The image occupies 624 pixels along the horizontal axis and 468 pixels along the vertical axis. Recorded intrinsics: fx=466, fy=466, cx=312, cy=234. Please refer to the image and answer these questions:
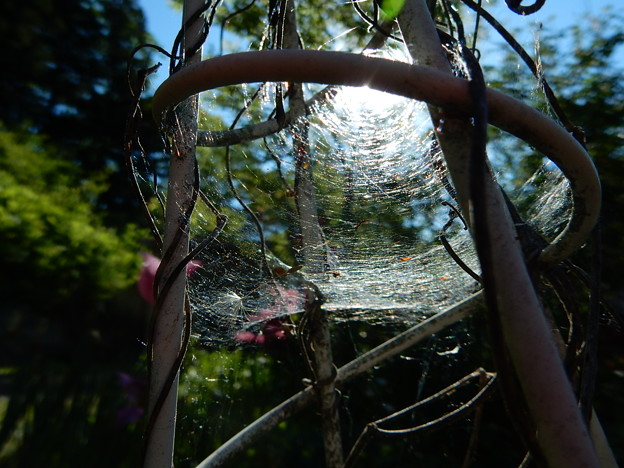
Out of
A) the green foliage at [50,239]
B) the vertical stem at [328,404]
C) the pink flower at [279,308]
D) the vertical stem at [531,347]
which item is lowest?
the vertical stem at [531,347]

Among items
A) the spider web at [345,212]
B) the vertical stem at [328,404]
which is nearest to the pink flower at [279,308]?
the spider web at [345,212]

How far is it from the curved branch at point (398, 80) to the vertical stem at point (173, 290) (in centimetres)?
27

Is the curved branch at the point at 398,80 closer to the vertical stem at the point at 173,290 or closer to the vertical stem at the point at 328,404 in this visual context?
the vertical stem at the point at 173,290

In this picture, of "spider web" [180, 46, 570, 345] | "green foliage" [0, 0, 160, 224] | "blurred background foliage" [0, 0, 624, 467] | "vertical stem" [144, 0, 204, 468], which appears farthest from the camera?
"green foliage" [0, 0, 160, 224]

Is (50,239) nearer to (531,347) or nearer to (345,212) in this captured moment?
(345,212)

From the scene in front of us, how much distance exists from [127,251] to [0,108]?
10502 mm

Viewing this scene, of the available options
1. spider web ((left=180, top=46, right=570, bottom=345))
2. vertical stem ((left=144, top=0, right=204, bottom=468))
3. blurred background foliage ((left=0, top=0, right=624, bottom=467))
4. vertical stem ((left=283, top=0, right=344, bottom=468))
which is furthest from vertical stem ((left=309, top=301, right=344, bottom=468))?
vertical stem ((left=144, top=0, right=204, bottom=468))

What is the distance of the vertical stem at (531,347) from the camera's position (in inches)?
14.4

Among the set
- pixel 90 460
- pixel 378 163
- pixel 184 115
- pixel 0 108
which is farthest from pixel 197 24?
pixel 0 108

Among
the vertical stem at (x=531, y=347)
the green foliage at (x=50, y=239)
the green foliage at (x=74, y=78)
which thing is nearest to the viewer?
the vertical stem at (x=531, y=347)

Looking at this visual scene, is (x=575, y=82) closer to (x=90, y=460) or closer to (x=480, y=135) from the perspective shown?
(x=480, y=135)

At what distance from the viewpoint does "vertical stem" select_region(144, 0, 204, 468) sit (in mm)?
636

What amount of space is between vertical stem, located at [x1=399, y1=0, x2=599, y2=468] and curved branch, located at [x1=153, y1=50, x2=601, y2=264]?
1.4 inches

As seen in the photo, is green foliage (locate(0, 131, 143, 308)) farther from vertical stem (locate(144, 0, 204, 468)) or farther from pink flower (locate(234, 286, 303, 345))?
vertical stem (locate(144, 0, 204, 468))
